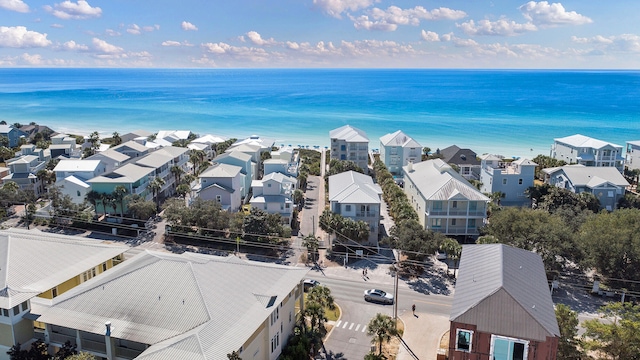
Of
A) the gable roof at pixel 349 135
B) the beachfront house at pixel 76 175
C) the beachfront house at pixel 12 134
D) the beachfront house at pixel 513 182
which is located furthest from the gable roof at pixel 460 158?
the beachfront house at pixel 12 134

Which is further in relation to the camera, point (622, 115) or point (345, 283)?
point (622, 115)

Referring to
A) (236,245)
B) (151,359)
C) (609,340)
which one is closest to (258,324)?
(151,359)

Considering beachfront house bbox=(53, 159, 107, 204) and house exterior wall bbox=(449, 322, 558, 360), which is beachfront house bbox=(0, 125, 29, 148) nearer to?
beachfront house bbox=(53, 159, 107, 204)

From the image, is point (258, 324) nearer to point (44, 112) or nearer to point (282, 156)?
point (282, 156)

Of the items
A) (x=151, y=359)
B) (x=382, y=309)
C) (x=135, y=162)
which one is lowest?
(x=382, y=309)

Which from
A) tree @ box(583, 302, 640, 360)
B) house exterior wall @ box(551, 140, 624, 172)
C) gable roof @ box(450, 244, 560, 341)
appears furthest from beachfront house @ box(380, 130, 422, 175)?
tree @ box(583, 302, 640, 360)

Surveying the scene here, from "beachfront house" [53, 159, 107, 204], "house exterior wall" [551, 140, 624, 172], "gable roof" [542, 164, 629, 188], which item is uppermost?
"house exterior wall" [551, 140, 624, 172]

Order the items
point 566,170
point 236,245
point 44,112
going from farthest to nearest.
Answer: point 44,112
point 566,170
point 236,245
